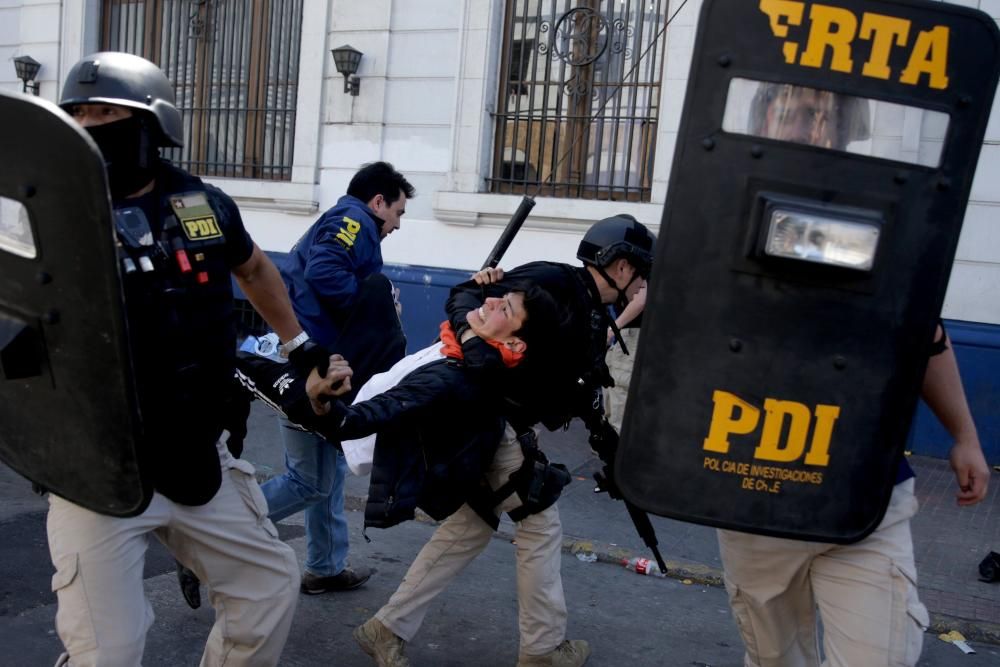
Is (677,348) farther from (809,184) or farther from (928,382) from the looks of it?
(928,382)

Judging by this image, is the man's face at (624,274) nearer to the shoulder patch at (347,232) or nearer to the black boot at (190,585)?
the shoulder patch at (347,232)

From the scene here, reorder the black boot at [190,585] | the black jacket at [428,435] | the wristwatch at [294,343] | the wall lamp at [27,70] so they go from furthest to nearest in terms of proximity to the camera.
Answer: the wall lamp at [27,70], the black boot at [190,585], the black jacket at [428,435], the wristwatch at [294,343]

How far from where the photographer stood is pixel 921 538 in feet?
19.8

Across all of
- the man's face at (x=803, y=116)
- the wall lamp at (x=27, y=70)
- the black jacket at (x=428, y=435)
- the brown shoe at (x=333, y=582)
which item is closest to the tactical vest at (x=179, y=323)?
the black jacket at (x=428, y=435)

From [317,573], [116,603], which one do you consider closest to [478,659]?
[317,573]

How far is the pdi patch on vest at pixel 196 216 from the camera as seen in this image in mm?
2682

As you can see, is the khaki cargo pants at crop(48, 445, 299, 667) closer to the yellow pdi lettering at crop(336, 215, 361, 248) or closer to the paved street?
the paved street

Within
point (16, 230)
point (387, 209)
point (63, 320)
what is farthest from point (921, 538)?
point (16, 230)

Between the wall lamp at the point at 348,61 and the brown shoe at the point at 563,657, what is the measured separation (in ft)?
23.5

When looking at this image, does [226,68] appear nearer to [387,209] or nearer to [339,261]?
[387,209]

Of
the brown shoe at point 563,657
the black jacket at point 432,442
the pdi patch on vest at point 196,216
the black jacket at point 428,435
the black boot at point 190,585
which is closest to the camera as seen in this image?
the pdi patch on vest at point 196,216

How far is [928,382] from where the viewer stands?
2.72m

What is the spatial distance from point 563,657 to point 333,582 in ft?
4.01

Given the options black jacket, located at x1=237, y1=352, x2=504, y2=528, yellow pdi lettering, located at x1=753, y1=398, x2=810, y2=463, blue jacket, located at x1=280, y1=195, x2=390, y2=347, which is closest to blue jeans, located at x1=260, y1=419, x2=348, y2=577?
blue jacket, located at x1=280, y1=195, x2=390, y2=347
